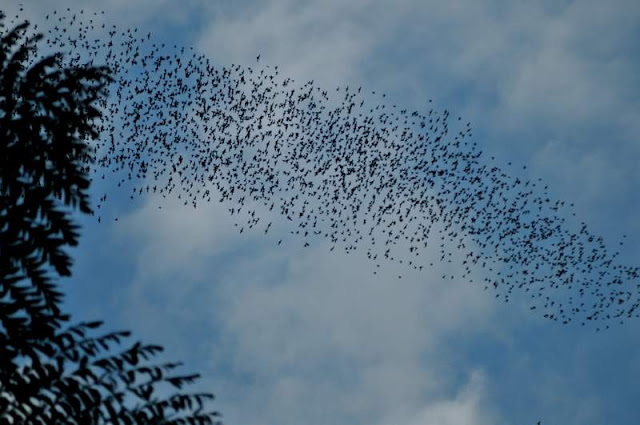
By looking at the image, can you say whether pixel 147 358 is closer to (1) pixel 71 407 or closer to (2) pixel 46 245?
(1) pixel 71 407

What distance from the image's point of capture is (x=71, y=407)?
12.1 ft

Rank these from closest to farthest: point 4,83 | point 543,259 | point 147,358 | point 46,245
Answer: point 46,245, point 4,83, point 147,358, point 543,259

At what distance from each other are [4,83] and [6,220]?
82 cm

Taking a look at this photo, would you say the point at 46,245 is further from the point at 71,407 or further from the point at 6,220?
the point at 71,407

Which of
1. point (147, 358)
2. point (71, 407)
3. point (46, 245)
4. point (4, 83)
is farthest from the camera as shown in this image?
point (147, 358)

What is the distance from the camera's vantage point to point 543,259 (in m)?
31.2

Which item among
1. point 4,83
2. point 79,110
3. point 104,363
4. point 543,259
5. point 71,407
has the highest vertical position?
point 543,259

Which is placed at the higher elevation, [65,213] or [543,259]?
[543,259]

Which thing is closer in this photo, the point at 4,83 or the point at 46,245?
the point at 46,245

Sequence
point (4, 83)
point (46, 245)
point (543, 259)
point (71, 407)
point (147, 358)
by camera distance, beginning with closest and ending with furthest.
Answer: point (46, 245) < point (4, 83) < point (71, 407) < point (147, 358) < point (543, 259)

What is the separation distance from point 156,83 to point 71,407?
1031 inches

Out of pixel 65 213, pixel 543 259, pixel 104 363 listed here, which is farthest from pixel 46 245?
pixel 543 259

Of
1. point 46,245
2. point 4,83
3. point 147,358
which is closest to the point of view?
point 46,245

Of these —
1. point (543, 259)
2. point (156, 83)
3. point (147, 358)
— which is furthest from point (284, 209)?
point (147, 358)
